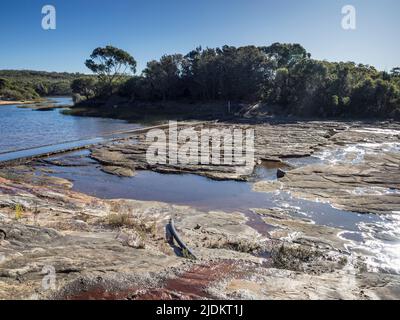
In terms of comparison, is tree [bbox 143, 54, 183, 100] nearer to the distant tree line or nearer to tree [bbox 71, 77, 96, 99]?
the distant tree line

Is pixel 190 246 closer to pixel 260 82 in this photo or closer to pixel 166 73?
pixel 260 82

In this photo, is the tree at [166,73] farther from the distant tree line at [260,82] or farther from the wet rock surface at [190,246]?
the wet rock surface at [190,246]

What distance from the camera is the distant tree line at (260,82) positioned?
5000 centimetres

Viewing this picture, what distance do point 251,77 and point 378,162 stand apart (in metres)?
42.6

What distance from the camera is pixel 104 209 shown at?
12266 millimetres

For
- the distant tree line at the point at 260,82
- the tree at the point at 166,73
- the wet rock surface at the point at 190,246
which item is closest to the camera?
the wet rock surface at the point at 190,246

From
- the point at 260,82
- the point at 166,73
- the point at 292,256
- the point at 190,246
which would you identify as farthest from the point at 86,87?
the point at 292,256

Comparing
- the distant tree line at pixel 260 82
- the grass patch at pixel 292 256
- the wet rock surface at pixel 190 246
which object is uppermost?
the distant tree line at pixel 260 82

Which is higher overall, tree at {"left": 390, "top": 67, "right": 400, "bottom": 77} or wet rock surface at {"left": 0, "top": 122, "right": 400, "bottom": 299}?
tree at {"left": 390, "top": 67, "right": 400, "bottom": 77}

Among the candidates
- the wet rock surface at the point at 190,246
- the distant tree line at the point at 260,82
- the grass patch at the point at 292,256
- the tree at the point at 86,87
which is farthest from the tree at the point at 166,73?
the grass patch at the point at 292,256

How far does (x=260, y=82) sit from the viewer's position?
6112cm

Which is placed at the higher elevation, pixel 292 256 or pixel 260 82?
pixel 260 82

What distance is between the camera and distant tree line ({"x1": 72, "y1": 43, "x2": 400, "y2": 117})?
50.0 meters

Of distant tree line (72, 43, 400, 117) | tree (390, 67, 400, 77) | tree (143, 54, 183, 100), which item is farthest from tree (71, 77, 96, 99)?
tree (390, 67, 400, 77)
